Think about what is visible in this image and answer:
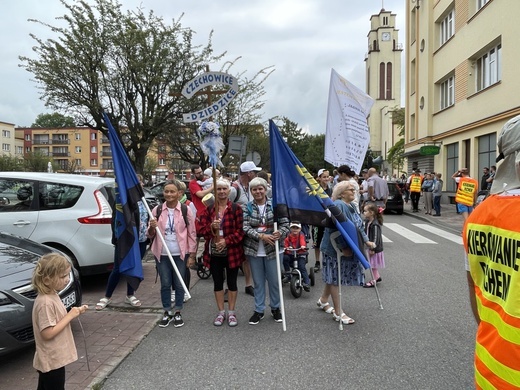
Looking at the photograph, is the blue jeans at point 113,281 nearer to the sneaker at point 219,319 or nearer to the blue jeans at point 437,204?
the sneaker at point 219,319

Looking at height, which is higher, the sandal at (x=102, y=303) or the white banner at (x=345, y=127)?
the white banner at (x=345, y=127)

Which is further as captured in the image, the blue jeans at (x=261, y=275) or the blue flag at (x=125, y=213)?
the blue flag at (x=125, y=213)

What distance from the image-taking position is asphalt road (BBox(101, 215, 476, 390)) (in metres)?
3.58

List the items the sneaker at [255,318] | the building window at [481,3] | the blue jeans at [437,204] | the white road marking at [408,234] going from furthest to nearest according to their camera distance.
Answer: the building window at [481,3], the blue jeans at [437,204], the white road marking at [408,234], the sneaker at [255,318]

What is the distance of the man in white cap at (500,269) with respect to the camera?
1553mm

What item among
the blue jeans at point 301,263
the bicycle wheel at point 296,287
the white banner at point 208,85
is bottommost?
the bicycle wheel at point 296,287

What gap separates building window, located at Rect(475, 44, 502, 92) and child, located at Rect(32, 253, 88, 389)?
63.1 ft

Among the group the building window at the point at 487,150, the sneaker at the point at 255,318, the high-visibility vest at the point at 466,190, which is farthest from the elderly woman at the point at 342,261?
the building window at the point at 487,150

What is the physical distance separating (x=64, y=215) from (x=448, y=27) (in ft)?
79.3

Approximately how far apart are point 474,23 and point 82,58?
1762 cm

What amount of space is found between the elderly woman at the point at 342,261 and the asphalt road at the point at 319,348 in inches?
11.0

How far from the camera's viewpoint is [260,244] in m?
A: 4.96

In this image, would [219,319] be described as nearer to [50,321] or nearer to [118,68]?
[50,321]

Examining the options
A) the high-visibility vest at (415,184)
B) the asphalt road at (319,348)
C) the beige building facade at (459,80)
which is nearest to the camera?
the asphalt road at (319,348)
